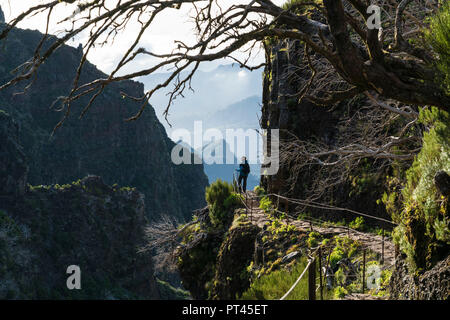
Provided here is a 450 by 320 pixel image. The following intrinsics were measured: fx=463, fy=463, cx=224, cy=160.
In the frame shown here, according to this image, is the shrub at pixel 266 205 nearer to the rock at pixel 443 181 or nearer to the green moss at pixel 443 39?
the green moss at pixel 443 39

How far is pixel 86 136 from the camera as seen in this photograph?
129m

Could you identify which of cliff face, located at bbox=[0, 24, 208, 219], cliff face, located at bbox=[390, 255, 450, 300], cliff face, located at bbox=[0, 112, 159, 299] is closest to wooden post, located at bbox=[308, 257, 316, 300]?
cliff face, located at bbox=[390, 255, 450, 300]

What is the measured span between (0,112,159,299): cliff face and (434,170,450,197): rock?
207ft

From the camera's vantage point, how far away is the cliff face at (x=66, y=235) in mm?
65938

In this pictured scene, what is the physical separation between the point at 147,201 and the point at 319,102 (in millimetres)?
127394

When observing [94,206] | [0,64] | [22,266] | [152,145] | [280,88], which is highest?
[0,64]

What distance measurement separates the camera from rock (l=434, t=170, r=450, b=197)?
182 inches

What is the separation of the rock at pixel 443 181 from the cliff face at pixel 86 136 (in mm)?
114058

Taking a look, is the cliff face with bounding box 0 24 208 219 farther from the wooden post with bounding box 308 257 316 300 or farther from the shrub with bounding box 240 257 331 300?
the wooden post with bounding box 308 257 316 300

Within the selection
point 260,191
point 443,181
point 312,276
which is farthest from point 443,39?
point 260,191

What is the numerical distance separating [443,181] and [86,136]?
131 m

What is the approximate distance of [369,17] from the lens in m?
5.89
